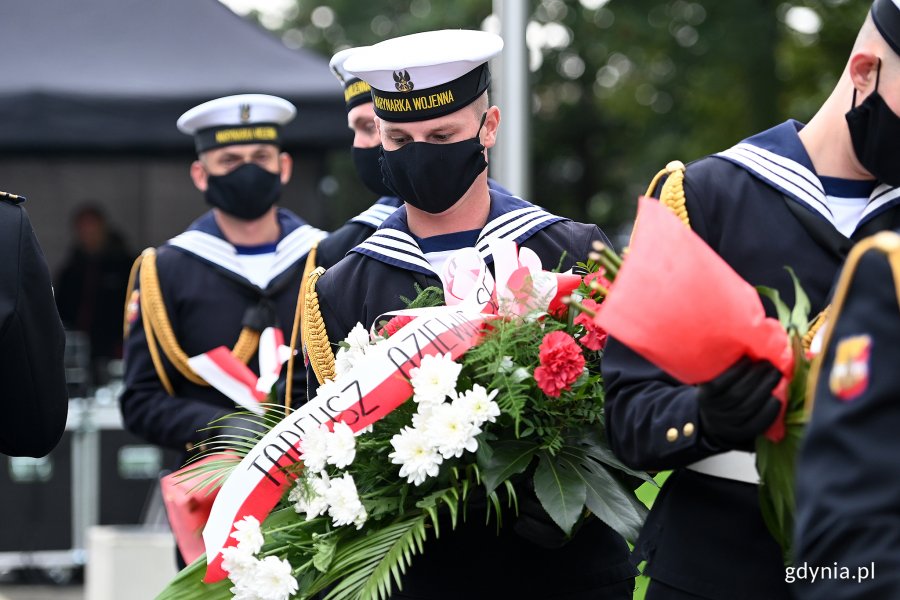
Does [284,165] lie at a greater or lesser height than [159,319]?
greater

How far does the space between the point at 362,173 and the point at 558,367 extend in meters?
2.33

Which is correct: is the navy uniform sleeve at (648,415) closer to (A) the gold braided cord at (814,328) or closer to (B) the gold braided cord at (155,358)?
(A) the gold braided cord at (814,328)

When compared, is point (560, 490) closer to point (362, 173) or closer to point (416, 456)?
point (416, 456)

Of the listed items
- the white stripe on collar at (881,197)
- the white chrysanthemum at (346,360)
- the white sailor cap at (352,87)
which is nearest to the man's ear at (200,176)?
the white sailor cap at (352,87)

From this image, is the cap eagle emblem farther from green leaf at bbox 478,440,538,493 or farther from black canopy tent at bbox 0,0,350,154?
black canopy tent at bbox 0,0,350,154

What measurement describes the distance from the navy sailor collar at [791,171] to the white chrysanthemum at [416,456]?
867 mm

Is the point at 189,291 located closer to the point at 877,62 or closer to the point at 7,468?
the point at 877,62

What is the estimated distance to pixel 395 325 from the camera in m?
3.11

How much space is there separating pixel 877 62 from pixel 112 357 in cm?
1002

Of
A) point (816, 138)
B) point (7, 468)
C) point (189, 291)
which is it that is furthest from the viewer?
point (7, 468)

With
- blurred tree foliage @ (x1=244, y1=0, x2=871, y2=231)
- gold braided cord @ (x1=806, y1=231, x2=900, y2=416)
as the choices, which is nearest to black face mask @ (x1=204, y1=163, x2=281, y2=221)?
gold braided cord @ (x1=806, y1=231, x2=900, y2=416)

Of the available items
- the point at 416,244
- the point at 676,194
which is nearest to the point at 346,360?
the point at 416,244

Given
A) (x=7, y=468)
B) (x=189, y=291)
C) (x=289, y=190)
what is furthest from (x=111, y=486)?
(x=189, y=291)

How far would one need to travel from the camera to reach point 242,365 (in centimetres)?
507
